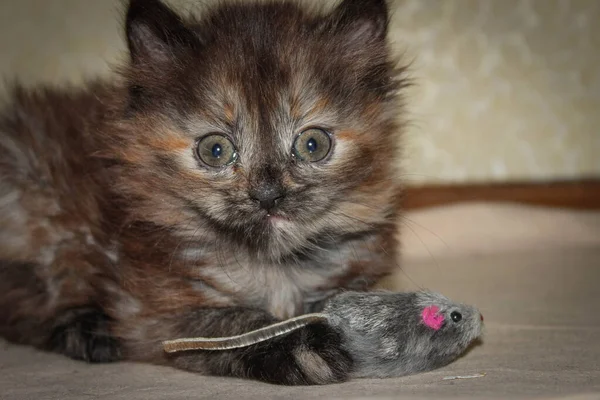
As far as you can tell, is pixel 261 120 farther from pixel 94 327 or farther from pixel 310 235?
pixel 94 327

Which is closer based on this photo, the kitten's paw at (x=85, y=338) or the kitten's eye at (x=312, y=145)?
the kitten's eye at (x=312, y=145)

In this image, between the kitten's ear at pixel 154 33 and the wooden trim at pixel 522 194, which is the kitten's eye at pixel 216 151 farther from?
the wooden trim at pixel 522 194

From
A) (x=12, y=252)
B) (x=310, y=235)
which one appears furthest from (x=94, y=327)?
(x=310, y=235)

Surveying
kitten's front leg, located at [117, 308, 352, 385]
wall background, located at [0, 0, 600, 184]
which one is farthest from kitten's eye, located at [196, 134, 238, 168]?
wall background, located at [0, 0, 600, 184]

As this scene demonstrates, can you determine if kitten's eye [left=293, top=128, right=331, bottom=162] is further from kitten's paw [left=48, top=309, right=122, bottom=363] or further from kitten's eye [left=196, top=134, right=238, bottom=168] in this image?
kitten's paw [left=48, top=309, right=122, bottom=363]

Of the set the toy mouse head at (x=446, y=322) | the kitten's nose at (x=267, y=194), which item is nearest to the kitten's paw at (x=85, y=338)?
the kitten's nose at (x=267, y=194)

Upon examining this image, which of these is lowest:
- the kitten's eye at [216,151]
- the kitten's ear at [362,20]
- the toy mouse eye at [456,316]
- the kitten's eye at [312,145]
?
the toy mouse eye at [456,316]
